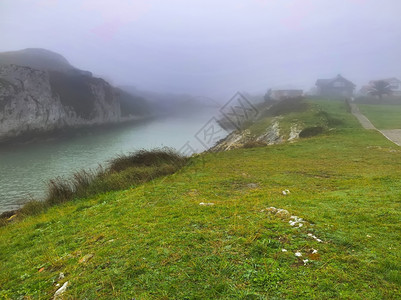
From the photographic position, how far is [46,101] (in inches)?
3327

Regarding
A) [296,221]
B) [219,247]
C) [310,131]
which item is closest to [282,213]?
[296,221]

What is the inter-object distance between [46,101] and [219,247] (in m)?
99.2

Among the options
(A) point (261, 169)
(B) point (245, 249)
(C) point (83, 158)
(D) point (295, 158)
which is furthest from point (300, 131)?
(C) point (83, 158)

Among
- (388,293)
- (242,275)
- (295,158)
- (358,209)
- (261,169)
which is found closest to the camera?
(388,293)

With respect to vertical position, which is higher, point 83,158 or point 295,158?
point 295,158

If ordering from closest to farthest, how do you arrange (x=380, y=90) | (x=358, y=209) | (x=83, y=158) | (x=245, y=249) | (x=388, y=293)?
(x=388, y=293), (x=245, y=249), (x=358, y=209), (x=83, y=158), (x=380, y=90)

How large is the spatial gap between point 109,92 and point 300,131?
124 meters

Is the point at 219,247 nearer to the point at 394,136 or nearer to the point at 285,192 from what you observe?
the point at 285,192

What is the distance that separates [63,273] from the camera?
5.54 m

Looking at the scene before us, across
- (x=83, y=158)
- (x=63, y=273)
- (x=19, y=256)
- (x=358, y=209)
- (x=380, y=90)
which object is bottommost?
(x=83, y=158)

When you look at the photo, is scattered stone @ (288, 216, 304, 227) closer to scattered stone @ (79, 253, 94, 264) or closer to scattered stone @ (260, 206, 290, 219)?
scattered stone @ (260, 206, 290, 219)

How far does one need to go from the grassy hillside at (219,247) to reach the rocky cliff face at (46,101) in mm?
77282

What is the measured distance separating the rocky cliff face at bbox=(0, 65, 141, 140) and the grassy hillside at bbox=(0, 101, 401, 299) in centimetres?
7728

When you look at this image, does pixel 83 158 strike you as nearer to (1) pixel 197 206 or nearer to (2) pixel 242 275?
(1) pixel 197 206
